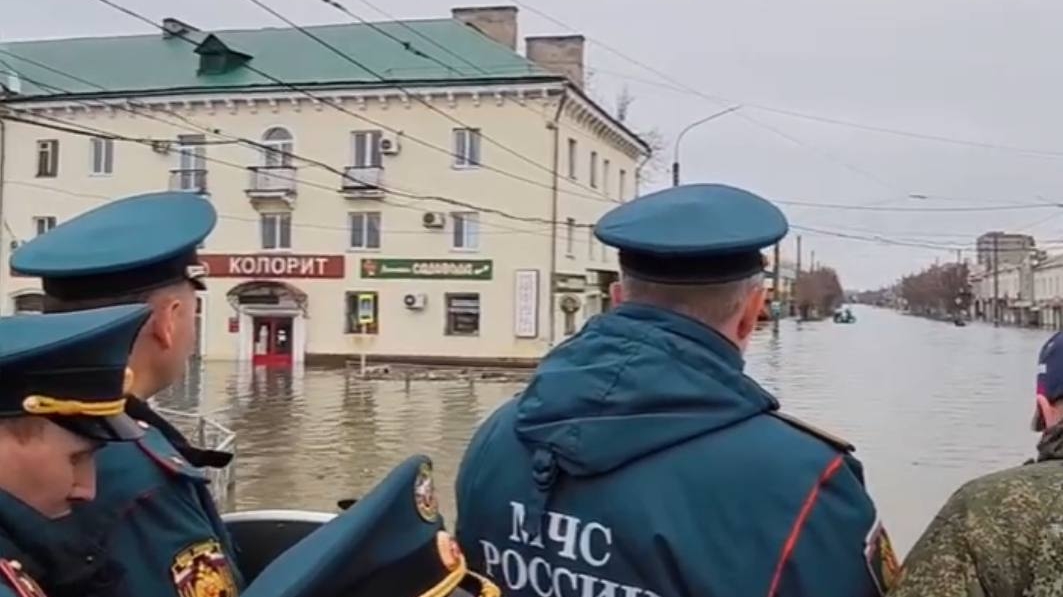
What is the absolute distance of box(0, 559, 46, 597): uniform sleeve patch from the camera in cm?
137

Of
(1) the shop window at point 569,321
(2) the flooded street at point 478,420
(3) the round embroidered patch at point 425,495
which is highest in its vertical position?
(3) the round embroidered patch at point 425,495

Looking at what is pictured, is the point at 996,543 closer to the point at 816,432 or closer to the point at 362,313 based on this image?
the point at 816,432

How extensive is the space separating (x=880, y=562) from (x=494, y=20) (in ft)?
121

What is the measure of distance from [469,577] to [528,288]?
32039mm

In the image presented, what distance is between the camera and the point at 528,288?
33469mm

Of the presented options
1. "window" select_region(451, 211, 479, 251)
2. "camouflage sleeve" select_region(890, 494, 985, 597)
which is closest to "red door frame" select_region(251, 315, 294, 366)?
"window" select_region(451, 211, 479, 251)

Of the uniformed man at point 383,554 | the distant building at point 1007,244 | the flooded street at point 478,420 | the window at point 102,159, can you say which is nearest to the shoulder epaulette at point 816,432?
the uniformed man at point 383,554

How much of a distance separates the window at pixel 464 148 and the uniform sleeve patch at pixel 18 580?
3289 centimetres

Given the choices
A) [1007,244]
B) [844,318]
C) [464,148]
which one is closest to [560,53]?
[464,148]

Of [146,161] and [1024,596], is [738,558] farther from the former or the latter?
[146,161]

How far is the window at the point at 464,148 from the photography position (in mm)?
34062

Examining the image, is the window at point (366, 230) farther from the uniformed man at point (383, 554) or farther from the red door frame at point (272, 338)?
the uniformed man at point (383, 554)

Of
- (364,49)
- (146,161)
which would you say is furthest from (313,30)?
(146,161)

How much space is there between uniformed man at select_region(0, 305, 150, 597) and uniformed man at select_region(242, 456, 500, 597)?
0.41m
